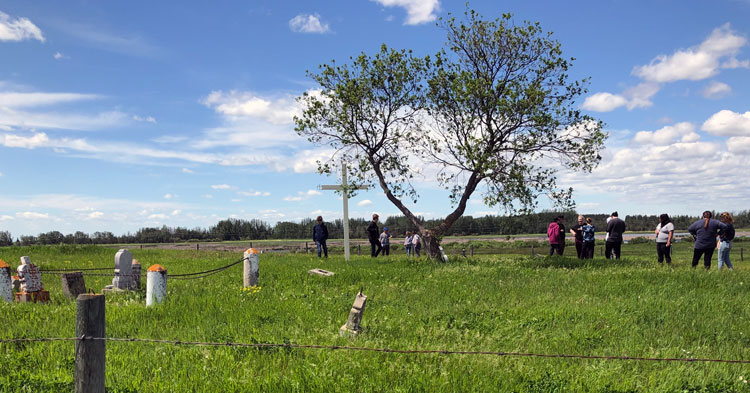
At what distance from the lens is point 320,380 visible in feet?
19.6

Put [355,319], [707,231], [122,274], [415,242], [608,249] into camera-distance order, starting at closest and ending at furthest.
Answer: [355,319] < [122,274] < [707,231] < [608,249] < [415,242]

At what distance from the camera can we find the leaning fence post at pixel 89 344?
489 centimetres

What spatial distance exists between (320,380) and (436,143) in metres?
17.5

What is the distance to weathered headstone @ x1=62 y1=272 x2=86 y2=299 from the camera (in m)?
12.5

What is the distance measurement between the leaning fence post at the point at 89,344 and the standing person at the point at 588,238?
2025 cm

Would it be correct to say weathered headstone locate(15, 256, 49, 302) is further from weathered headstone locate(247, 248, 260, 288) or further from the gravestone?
weathered headstone locate(247, 248, 260, 288)

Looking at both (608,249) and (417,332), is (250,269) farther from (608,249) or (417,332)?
(608,249)

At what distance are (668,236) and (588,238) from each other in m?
3.15

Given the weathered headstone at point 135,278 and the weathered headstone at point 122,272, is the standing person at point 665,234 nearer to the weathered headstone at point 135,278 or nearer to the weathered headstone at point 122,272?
the weathered headstone at point 135,278

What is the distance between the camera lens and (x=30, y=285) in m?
12.3

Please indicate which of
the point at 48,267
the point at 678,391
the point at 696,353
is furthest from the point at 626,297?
the point at 48,267

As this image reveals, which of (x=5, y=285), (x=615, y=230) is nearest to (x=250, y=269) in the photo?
(x=5, y=285)

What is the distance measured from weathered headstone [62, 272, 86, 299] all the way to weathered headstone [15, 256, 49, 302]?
0.49 m

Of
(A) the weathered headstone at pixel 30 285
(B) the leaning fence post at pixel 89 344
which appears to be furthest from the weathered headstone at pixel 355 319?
(A) the weathered headstone at pixel 30 285
